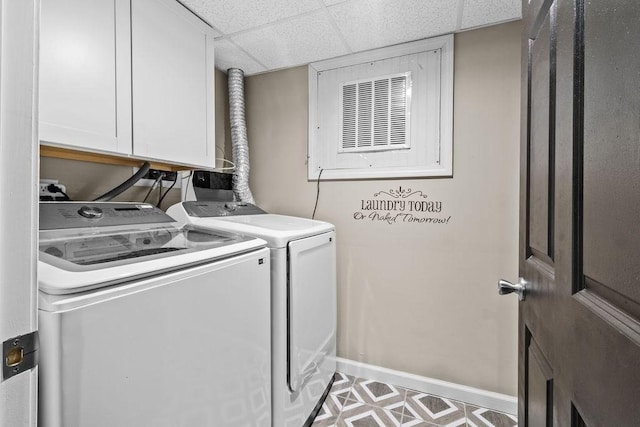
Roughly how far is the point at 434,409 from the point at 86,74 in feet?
7.97

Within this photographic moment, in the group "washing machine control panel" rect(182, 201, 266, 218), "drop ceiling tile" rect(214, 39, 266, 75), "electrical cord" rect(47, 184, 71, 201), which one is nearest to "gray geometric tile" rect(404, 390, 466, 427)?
"washing machine control panel" rect(182, 201, 266, 218)

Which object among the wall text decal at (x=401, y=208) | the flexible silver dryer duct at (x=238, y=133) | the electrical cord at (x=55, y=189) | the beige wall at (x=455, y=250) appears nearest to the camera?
the electrical cord at (x=55, y=189)

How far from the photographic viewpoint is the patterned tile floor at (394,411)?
1.68 metres

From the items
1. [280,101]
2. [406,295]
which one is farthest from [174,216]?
[406,295]

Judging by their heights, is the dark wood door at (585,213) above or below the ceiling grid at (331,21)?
below

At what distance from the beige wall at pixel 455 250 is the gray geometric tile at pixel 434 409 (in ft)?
0.45

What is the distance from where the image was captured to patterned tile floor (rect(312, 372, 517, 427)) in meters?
1.68

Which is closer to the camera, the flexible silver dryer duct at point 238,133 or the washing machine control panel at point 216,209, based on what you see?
the washing machine control panel at point 216,209

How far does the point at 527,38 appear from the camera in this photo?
35.5 inches

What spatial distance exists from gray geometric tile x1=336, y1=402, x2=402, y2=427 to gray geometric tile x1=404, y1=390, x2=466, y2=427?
0.10m

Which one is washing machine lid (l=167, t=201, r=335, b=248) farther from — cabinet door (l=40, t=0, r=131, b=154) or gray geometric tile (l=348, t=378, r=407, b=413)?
gray geometric tile (l=348, t=378, r=407, b=413)

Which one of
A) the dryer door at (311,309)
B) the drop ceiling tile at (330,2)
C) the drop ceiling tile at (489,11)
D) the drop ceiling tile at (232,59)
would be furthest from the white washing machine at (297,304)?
the drop ceiling tile at (489,11)

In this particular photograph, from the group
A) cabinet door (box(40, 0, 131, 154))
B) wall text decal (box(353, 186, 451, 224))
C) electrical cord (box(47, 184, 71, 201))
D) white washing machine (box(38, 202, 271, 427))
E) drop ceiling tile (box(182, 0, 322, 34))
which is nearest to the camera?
white washing machine (box(38, 202, 271, 427))

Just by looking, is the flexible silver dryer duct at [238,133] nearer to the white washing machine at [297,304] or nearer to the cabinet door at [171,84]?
the white washing machine at [297,304]
